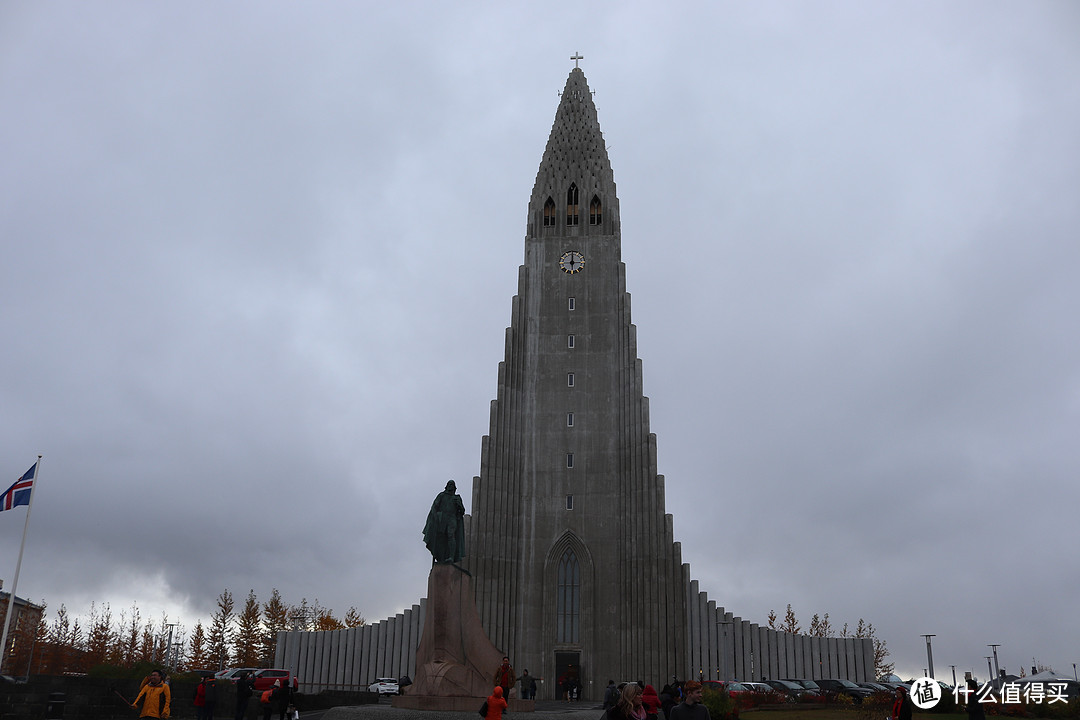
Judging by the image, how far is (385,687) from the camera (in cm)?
4309

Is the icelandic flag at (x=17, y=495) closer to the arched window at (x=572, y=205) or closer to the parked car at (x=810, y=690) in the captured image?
the parked car at (x=810, y=690)

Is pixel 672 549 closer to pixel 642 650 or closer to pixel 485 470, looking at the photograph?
pixel 642 650

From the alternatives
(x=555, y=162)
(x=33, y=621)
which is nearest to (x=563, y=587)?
(x=555, y=162)

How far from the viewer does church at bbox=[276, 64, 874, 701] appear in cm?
4628

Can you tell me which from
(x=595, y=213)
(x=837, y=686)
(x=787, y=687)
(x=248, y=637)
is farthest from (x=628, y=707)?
(x=248, y=637)

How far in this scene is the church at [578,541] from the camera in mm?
46281

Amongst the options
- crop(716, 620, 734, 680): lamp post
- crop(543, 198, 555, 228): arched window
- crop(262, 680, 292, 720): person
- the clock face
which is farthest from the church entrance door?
crop(543, 198, 555, 228): arched window

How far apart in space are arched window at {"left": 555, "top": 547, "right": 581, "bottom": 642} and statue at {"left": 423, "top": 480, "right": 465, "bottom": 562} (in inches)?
1013

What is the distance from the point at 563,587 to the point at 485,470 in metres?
8.06

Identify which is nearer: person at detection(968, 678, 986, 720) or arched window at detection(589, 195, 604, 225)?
person at detection(968, 678, 986, 720)

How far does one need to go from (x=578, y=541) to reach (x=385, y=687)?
13043 millimetres

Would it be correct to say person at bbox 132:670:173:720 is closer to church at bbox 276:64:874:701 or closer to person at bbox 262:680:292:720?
person at bbox 262:680:292:720

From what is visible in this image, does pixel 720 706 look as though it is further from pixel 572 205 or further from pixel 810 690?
pixel 572 205

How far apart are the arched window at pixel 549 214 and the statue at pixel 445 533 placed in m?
35.5
